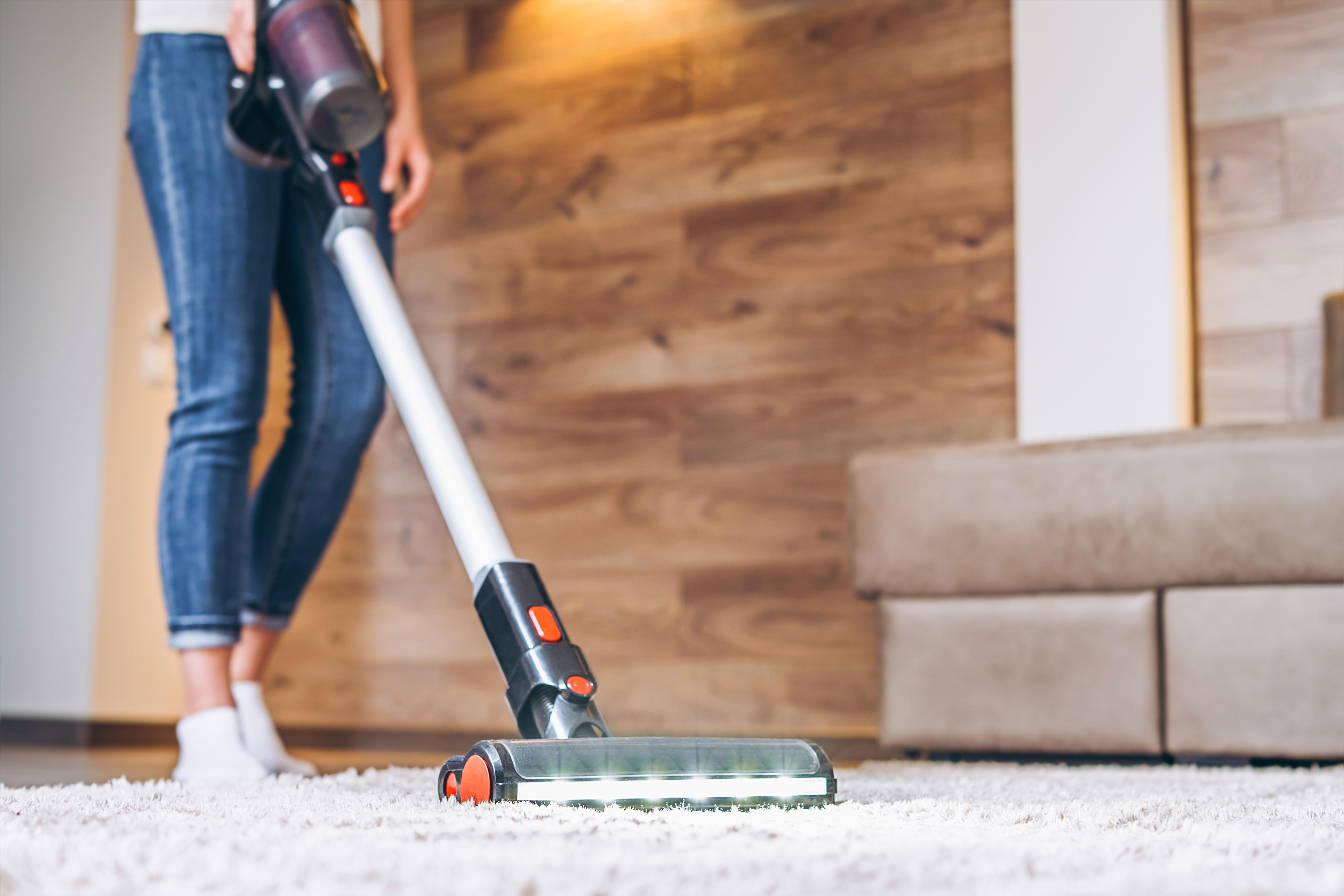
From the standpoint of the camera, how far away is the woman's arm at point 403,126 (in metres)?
1.21

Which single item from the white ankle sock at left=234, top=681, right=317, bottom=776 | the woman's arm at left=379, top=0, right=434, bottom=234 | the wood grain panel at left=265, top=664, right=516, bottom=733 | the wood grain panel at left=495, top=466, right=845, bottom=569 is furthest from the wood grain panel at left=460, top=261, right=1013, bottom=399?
the white ankle sock at left=234, top=681, right=317, bottom=776

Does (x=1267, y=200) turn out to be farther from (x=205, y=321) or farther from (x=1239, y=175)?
(x=205, y=321)

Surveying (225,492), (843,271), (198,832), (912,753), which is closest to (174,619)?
(225,492)

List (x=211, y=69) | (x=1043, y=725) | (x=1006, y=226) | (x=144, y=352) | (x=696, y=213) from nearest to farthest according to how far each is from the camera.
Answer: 1. (x=211, y=69)
2. (x=1043, y=725)
3. (x=1006, y=226)
4. (x=696, y=213)
5. (x=144, y=352)

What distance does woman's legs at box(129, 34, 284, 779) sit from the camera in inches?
40.3

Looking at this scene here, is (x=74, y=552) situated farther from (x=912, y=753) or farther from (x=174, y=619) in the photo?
(x=912, y=753)

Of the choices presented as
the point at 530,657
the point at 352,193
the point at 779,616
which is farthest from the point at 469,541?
the point at 779,616

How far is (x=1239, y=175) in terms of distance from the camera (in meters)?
1.82

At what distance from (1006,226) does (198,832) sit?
1.67m

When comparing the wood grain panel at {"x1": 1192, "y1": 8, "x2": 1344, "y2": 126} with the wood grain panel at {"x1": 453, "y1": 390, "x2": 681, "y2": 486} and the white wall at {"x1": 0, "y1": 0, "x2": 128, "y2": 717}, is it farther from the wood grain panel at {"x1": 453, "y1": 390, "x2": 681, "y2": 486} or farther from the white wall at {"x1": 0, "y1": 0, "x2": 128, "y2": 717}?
the white wall at {"x1": 0, "y1": 0, "x2": 128, "y2": 717}

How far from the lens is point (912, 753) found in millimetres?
1527

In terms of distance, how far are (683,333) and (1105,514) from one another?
0.91 metres

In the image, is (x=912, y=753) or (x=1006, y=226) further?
(x=1006, y=226)

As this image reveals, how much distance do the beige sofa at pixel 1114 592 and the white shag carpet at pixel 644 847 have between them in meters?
0.64
